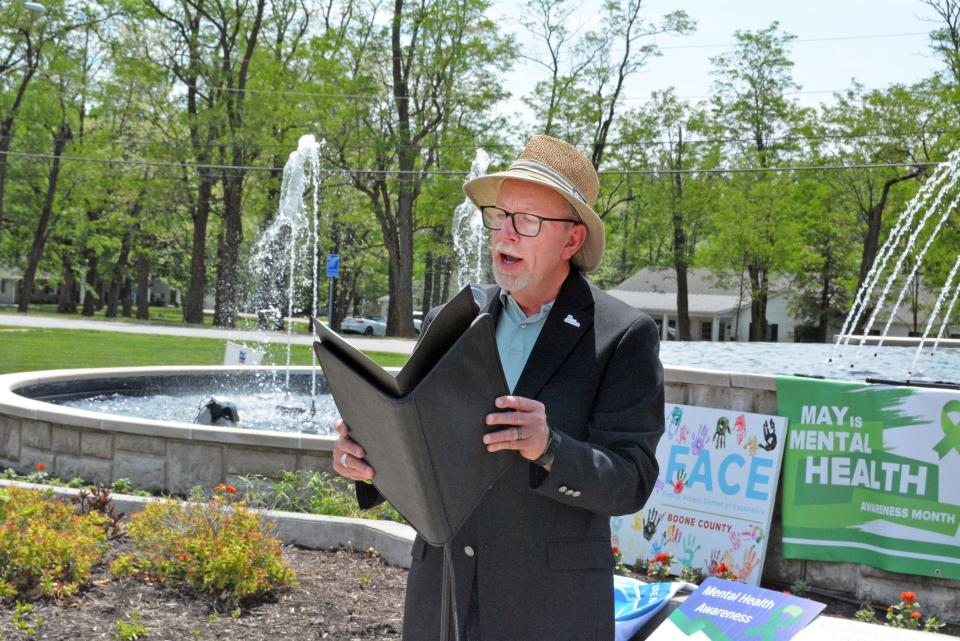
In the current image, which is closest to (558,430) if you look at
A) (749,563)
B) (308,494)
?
(749,563)

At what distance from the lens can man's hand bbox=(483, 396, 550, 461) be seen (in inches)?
75.4

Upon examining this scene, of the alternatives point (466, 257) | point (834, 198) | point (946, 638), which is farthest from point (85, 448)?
point (834, 198)

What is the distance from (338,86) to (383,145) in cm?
313

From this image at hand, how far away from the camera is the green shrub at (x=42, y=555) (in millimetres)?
5035

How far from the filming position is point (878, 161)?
39.8 metres

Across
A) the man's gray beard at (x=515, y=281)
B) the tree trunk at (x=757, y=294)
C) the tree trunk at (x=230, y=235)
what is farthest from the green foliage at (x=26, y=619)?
the tree trunk at (x=757, y=294)

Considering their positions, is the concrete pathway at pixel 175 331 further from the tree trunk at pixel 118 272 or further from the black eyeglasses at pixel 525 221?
the black eyeglasses at pixel 525 221

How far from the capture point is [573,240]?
8.46ft

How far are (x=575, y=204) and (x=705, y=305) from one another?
67.0m

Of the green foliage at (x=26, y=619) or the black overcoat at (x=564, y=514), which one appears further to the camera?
the green foliage at (x=26, y=619)

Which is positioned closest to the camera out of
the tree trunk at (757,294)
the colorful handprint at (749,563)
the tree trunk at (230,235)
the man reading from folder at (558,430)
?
the man reading from folder at (558,430)

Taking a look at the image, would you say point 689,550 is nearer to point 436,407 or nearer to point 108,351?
point 436,407

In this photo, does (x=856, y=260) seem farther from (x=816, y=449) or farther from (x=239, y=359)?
(x=816, y=449)

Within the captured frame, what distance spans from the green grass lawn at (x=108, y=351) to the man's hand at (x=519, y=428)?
54.2 feet
